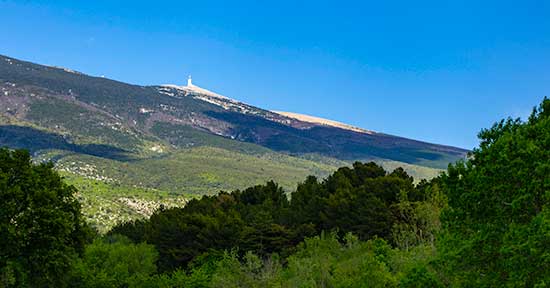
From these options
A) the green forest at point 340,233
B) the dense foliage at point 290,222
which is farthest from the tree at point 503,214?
the dense foliage at point 290,222

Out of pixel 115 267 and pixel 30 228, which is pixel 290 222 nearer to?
pixel 115 267

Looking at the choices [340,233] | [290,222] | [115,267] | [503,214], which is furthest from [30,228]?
[290,222]

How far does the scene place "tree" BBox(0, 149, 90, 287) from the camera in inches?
1800

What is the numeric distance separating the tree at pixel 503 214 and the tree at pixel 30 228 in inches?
1173

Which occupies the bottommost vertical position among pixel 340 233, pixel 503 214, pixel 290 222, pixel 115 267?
pixel 115 267

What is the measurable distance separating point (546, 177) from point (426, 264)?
31.0ft

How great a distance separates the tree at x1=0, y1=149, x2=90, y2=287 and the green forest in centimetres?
10

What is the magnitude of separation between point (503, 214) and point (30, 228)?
113 feet

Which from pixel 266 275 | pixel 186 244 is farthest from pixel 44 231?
pixel 186 244

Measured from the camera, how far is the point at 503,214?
2964 centimetres

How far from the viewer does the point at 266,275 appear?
54.6 meters

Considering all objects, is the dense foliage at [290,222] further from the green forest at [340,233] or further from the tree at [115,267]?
the tree at [115,267]

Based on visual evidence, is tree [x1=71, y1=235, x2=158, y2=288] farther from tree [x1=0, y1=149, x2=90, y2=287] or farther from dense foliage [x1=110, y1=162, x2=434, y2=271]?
tree [x1=0, y1=149, x2=90, y2=287]

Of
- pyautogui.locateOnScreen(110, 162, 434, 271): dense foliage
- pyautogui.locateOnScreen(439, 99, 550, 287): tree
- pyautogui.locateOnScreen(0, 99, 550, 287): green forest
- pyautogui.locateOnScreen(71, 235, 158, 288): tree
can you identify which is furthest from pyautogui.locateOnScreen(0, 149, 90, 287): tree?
pyautogui.locateOnScreen(110, 162, 434, 271): dense foliage
